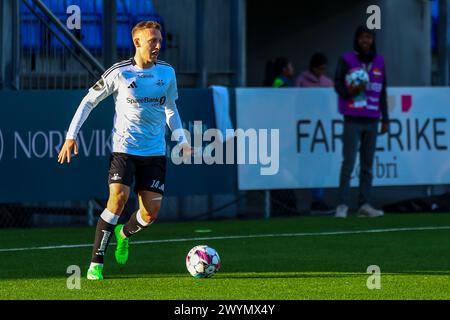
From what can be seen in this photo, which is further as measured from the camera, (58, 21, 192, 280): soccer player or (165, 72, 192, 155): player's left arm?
(165, 72, 192, 155): player's left arm

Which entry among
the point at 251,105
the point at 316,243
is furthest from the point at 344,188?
the point at 316,243

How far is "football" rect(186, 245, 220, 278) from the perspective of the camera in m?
10.6

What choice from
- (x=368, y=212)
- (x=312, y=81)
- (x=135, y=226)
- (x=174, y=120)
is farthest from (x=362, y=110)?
(x=135, y=226)

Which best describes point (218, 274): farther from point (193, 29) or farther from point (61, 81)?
point (193, 29)

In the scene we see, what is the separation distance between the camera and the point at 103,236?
35.0 ft

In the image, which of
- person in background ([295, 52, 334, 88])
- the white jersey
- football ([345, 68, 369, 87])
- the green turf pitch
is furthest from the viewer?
person in background ([295, 52, 334, 88])

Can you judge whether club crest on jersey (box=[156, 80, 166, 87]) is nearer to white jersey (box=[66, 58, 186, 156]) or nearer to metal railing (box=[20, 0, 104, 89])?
white jersey (box=[66, 58, 186, 156])

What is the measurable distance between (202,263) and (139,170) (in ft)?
3.22

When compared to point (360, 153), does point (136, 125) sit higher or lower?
higher

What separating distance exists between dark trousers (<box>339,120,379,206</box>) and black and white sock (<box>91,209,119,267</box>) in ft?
21.9

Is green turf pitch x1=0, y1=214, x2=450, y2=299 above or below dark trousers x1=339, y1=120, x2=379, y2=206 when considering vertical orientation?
below

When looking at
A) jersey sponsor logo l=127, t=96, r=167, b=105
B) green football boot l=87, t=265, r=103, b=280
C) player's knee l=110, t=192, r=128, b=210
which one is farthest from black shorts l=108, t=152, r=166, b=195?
green football boot l=87, t=265, r=103, b=280

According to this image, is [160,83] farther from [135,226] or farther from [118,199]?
[135,226]

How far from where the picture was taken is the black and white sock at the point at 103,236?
34.9 ft
